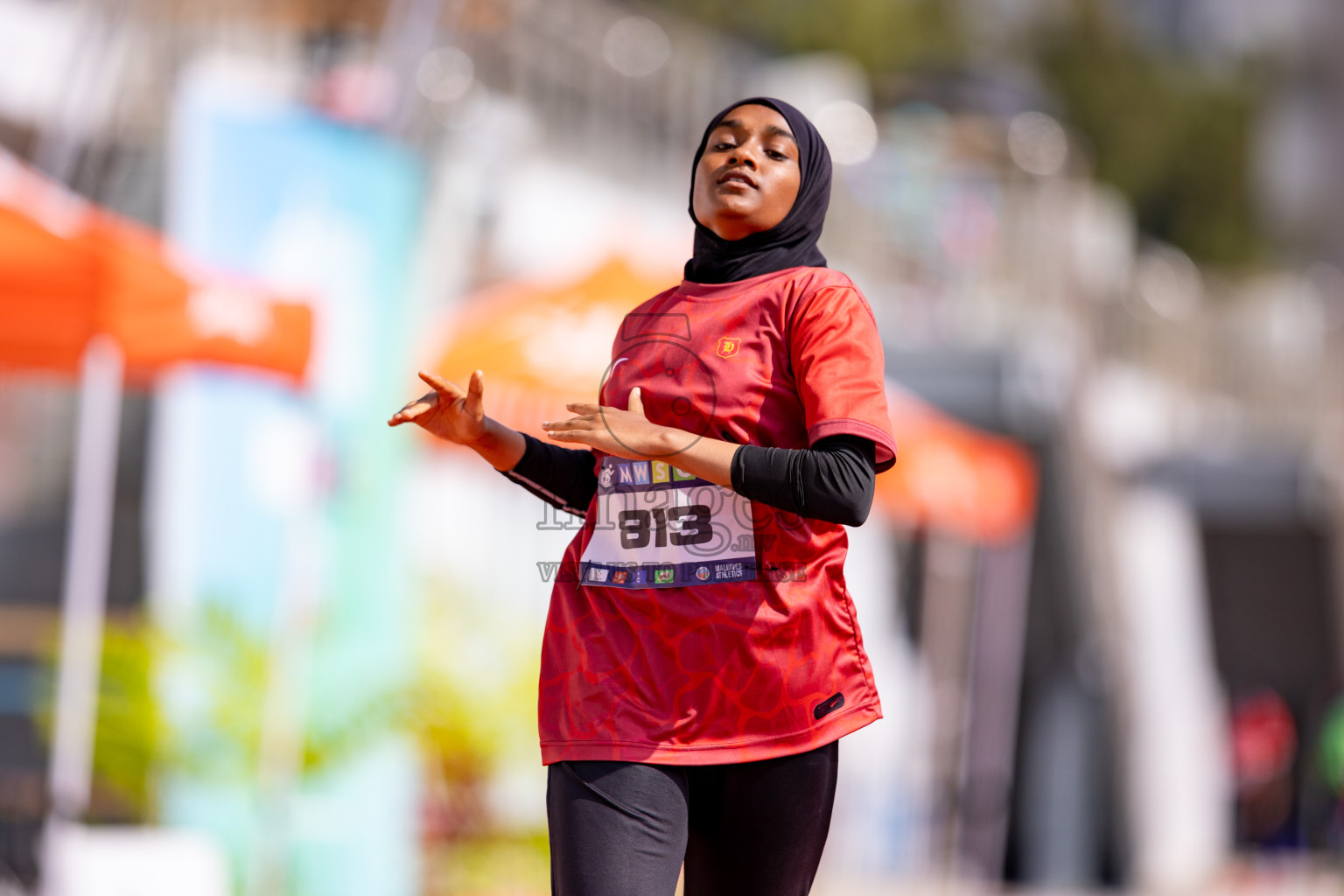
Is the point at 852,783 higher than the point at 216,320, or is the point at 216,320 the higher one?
the point at 216,320

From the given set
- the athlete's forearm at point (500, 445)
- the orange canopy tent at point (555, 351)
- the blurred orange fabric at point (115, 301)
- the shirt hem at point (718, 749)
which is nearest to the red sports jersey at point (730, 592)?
the shirt hem at point (718, 749)

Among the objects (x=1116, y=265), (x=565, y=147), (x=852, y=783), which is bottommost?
(x=852, y=783)

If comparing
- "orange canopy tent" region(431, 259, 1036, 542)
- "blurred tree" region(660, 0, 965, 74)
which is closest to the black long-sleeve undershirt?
"orange canopy tent" region(431, 259, 1036, 542)

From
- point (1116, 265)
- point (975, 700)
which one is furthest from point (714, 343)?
point (1116, 265)

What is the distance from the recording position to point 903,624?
1462 cm

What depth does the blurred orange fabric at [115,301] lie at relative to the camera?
4832mm

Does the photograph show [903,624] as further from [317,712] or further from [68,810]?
[68,810]

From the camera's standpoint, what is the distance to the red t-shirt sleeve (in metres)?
2.30

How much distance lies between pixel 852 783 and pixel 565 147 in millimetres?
4506

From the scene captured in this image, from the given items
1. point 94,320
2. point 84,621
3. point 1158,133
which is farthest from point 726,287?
point 1158,133

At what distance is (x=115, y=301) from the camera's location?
5.06 metres

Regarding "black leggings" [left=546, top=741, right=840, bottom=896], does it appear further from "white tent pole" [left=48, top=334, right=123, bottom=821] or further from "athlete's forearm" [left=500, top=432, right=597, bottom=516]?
"white tent pole" [left=48, top=334, right=123, bottom=821]

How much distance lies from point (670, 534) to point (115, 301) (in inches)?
122

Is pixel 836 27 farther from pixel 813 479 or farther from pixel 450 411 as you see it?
pixel 813 479
